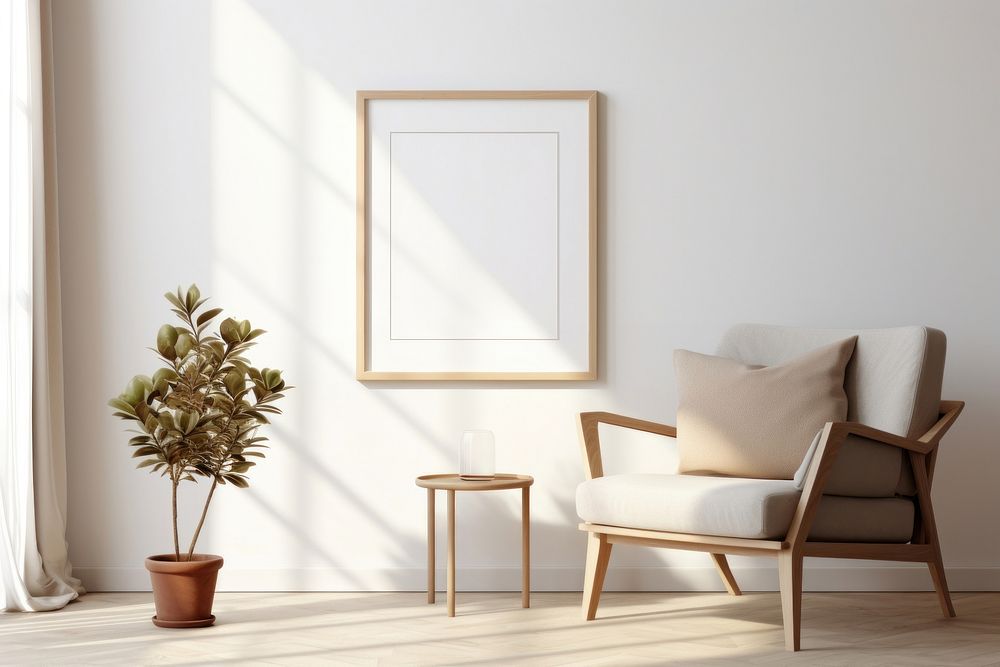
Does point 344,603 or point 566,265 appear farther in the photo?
point 566,265

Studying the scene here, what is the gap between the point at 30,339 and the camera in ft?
10.4

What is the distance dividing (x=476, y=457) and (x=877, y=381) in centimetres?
127

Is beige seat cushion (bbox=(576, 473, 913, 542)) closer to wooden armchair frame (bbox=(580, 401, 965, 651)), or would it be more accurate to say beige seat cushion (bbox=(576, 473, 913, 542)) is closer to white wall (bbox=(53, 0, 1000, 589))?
wooden armchair frame (bbox=(580, 401, 965, 651))

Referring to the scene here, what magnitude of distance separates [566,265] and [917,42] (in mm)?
1504

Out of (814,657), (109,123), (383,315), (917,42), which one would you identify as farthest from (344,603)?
(917,42)

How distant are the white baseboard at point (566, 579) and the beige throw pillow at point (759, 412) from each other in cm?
55

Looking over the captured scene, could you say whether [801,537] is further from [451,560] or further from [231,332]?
[231,332]

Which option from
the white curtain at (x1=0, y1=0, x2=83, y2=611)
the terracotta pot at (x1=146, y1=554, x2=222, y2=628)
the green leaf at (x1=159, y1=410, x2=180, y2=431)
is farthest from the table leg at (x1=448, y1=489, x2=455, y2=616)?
the white curtain at (x1=0, y1=0, x2=83, y2=611)

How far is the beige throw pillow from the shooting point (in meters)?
2.96

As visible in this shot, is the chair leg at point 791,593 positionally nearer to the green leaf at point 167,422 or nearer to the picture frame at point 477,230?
the picture frame at point 477,230

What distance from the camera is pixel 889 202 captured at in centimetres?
353

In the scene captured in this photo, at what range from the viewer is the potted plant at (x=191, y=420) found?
2863 millimetres

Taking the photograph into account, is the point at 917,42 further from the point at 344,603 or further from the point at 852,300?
the point at 344,603

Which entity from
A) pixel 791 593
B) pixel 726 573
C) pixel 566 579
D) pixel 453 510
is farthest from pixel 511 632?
pixel 726 573
